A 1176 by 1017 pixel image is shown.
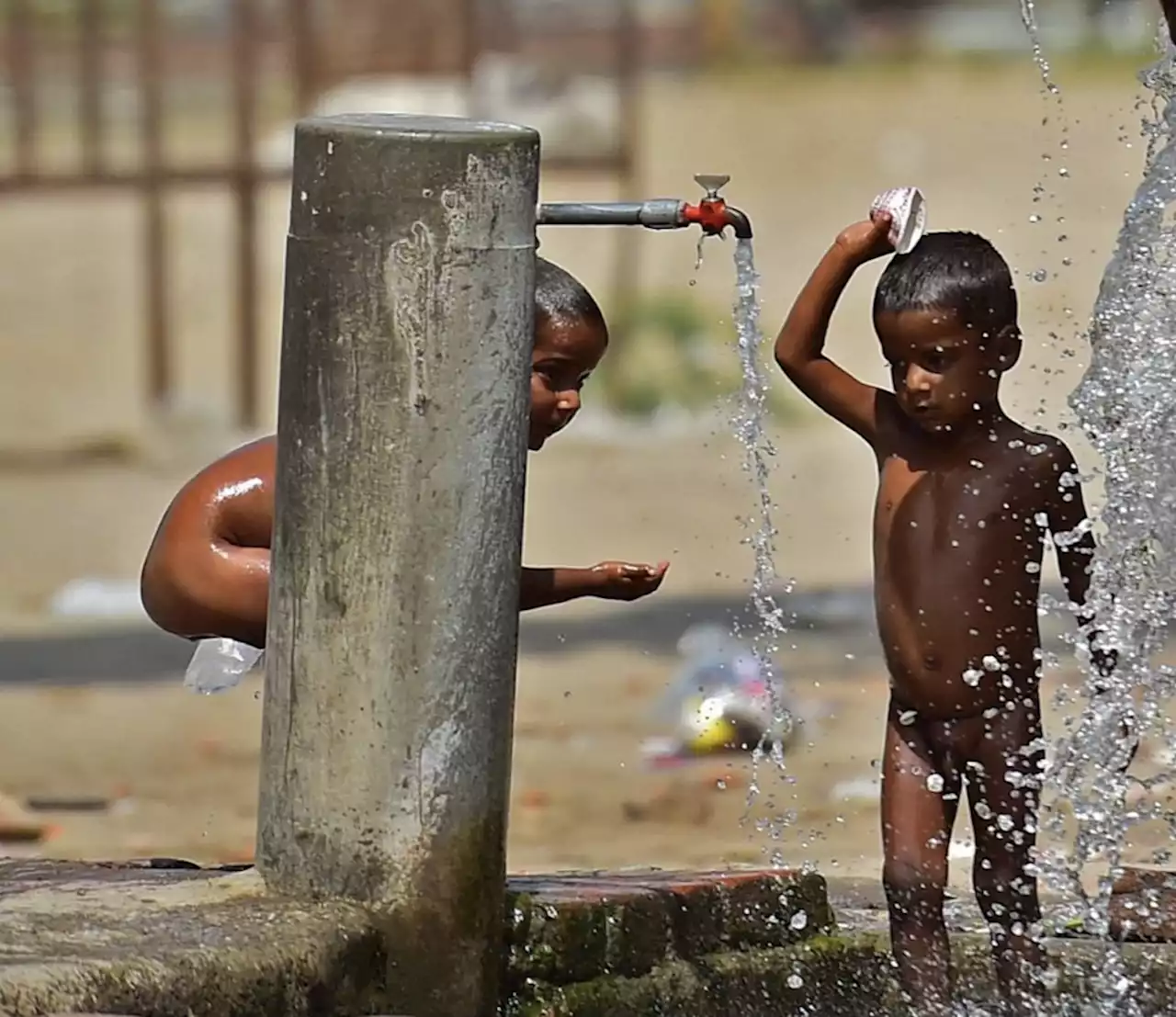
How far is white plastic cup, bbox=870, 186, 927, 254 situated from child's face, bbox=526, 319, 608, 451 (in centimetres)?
47

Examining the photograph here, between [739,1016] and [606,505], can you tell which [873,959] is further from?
[606,505]

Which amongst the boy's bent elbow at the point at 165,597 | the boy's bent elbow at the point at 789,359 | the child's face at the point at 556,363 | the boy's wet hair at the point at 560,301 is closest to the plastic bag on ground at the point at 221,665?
the boy's bent elbow at the point at 165,597

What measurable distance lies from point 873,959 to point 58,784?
122 inches

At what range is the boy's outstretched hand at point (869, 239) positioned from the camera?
3918mm

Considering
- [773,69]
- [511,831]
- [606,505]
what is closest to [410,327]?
[511,831]

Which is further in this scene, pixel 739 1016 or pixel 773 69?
pixel 773 69

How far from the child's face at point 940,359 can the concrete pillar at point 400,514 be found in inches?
34.0

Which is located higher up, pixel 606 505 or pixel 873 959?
pixel 873 959

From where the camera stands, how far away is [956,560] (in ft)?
13.7

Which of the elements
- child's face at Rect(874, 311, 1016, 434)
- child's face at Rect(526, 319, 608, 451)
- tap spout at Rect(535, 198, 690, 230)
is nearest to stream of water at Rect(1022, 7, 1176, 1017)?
child's face at Rect(874, 311, 1016, 434)

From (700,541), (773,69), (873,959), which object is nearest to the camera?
(873,959)

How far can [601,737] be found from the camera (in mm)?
7125

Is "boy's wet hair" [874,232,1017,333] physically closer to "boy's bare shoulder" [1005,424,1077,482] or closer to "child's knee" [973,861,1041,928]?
"boy's bare shoulder" [1005,424,1077,482]

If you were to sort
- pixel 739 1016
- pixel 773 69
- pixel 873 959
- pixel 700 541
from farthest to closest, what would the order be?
pixel 773 69 → pixel 700 541 → pixel 873 959 → pixel 739 1016
